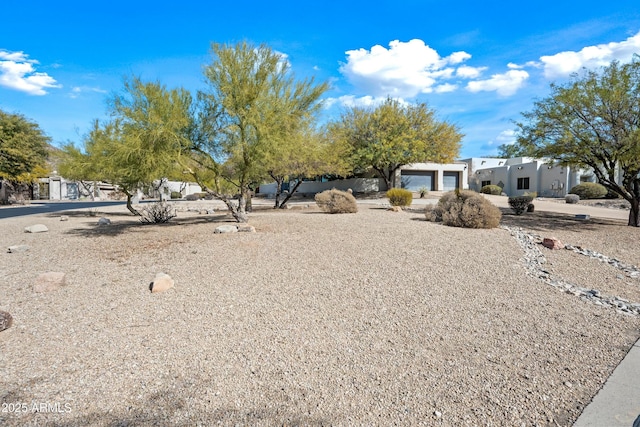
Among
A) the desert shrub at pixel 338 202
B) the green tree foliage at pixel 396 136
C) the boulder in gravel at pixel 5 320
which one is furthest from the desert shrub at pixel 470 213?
the green tree foliage at pixel 396 136

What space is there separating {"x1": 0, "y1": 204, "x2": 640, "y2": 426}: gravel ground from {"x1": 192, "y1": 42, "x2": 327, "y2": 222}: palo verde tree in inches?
152

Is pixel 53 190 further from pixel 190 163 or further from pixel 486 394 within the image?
pixel 486 394

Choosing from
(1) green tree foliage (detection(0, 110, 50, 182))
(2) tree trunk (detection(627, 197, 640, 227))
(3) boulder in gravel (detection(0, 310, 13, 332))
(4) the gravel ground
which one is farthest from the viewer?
(1) green tree foliage (detection(0, 110, 50, 182))

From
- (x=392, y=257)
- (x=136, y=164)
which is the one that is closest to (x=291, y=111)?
(x=136, y=164)

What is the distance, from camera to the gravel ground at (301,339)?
118 inches

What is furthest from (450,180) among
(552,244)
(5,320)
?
(5,320)

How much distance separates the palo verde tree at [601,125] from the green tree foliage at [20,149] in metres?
35.4

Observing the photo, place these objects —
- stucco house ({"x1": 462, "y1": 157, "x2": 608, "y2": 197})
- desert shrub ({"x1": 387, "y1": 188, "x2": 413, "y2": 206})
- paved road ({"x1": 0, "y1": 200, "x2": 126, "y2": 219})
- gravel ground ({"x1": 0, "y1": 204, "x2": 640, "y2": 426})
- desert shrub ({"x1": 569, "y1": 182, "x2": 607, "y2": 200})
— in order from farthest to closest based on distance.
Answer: stucco house ({"x1": 462, "y1": 157, "x2": 608, "y2": 197}) → desert shrub ({"x1": 569, "y1": 182, "x2": 607, "y2": 200}) → paved road ({"x1": 0, "y1": 200, "x2": 126, "y2": 219}) → desert shrub ({"x1": 387, "y1": 188, "x2": 413, "y2": 206}) → gravel ground ({"x1": 0, "y1": 204, "x2": 640, "y2": 426})

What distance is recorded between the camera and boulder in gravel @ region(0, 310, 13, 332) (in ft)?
14.1

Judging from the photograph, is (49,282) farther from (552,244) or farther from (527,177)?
(527,177)

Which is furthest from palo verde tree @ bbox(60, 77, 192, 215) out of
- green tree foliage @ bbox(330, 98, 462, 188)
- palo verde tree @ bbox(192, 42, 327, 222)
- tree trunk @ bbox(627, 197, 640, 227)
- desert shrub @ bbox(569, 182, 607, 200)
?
desert shrub @ bbox(569, 182, 607, 200)

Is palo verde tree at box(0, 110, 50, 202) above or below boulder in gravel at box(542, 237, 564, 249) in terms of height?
above

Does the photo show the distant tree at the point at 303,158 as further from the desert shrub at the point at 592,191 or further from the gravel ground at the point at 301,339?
the desert shrub at the point at 592,191

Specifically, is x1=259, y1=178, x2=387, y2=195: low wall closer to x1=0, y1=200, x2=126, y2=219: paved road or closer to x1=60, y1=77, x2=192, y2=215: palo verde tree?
x1=0, y1=200, x2=126, y2=219: paved road
